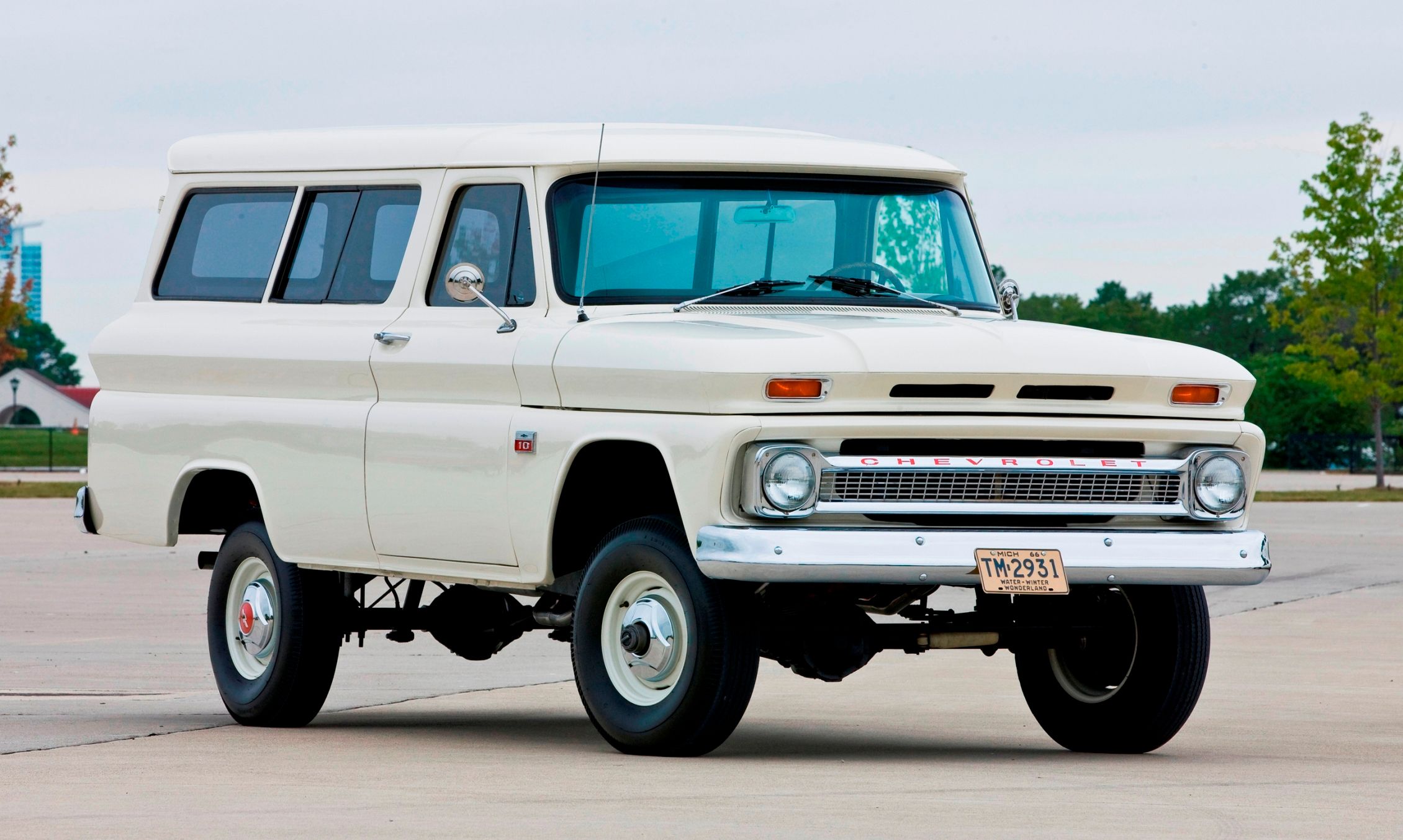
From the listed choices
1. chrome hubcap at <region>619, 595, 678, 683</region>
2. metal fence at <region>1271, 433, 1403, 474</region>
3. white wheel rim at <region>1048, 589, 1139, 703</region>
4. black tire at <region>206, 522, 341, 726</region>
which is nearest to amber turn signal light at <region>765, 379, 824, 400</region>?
chrome hubcap at <region>619, 595, 678, 683</region>

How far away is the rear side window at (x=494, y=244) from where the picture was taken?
907 centimetres

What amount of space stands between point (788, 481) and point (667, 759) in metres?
1.12

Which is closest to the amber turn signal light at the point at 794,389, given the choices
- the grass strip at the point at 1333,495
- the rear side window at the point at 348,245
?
the rear side window at the point at 348,245

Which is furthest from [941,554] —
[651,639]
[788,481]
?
[651,639]

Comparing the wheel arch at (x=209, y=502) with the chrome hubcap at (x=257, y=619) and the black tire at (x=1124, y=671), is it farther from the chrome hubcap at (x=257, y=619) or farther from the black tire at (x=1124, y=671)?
the black tire at (x=1124, y=671)

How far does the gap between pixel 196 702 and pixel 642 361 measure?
4.14 metres

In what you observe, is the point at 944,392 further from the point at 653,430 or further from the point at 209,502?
the point at 209,502

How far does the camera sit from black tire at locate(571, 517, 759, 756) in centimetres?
794

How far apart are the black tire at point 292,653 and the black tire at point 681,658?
75.9 inches

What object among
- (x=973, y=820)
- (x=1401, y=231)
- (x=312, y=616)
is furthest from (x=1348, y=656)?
(x=1401, y=231)

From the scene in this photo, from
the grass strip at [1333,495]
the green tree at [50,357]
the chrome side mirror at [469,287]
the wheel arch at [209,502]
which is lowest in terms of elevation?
the green tree at [50,357]

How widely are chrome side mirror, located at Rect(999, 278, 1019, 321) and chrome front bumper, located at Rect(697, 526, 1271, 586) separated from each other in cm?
160

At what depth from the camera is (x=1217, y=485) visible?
8438 mm

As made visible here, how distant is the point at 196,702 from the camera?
36.9 feet
